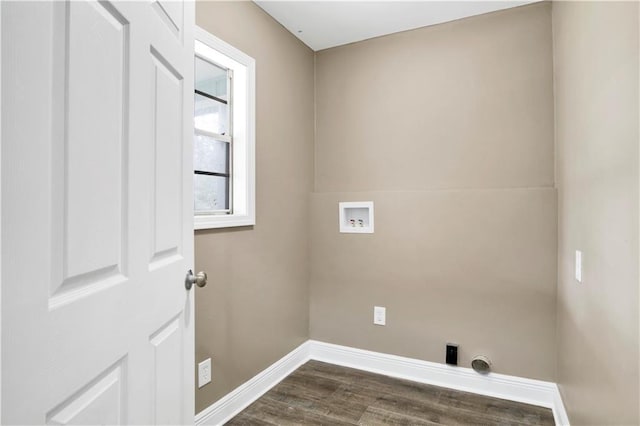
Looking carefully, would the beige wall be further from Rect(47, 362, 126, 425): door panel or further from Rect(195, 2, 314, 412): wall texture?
Rect(195, 2, 314, 412): wall texture

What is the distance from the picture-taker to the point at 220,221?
6.68ft

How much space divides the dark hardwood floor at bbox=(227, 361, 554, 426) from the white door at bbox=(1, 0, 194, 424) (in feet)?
3.66

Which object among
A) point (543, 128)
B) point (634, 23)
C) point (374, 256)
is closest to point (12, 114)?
point (634, 23)

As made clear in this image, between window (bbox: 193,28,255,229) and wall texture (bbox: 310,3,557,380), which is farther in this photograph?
wall texture (bbox: 310,3,557,380)

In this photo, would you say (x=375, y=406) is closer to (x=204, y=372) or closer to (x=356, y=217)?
(x=204, y=372)

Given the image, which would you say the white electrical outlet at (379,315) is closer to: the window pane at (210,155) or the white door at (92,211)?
the window pane at (210,155)

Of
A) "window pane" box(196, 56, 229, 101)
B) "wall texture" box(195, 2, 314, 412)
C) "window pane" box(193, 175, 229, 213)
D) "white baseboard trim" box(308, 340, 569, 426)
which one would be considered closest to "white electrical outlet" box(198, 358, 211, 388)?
"wall texture" box(195, 2, 314, 412)

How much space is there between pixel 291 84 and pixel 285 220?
102cm

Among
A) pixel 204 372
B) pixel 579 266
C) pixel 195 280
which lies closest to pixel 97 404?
pixel 195 280

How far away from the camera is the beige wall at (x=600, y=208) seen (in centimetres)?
99

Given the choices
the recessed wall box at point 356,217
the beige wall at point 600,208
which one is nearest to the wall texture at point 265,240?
the recessed wall box at point 356,217

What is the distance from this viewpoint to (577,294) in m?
1.68

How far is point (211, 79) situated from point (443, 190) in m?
1.68

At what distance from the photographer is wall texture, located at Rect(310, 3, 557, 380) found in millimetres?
2318
